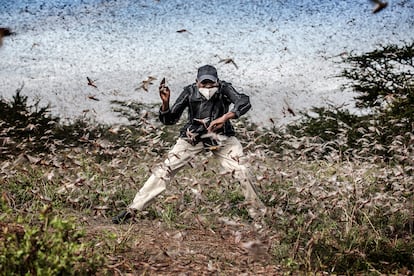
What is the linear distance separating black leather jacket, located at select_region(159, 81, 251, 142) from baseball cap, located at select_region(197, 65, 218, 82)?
0.16 metres

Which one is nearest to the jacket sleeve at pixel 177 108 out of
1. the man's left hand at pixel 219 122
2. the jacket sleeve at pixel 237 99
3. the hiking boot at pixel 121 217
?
the jacket sleeve at pixel 237 99

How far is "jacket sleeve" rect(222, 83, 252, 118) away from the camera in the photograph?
6.54 m

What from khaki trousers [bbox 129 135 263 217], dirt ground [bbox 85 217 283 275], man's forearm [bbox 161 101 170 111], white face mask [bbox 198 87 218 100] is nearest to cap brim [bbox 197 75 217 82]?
white face mask [bbox 198 87 218 100]

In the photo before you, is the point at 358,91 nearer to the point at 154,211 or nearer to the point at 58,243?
the point at 154,211

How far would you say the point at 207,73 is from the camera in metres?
6.73

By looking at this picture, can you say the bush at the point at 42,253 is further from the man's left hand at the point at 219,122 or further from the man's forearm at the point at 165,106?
the man's forearm at the point at 165,106

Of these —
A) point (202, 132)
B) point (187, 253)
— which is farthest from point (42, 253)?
point (202, 132)

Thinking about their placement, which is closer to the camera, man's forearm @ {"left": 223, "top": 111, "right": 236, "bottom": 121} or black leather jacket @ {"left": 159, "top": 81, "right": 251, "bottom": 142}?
man's forearm @ {"left": 223, "top": 111, "right": 236, "bottom": 121}

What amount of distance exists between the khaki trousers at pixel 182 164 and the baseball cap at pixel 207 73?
669 millimetres

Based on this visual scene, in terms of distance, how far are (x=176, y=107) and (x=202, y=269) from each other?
7.96 ft

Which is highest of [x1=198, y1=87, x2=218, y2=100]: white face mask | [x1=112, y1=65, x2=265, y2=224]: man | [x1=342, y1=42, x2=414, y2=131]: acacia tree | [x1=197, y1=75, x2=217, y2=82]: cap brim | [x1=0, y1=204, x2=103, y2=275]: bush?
[x1=0, y1=204, x2=103, y2=275]: bush

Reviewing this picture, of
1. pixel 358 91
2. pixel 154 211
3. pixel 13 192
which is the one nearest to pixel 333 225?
pixel 154 211

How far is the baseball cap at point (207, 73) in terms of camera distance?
6.68 metres

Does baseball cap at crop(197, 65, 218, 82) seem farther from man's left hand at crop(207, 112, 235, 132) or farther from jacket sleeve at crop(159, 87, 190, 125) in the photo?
man's left hand at crop(207, 112, 235, 132)
